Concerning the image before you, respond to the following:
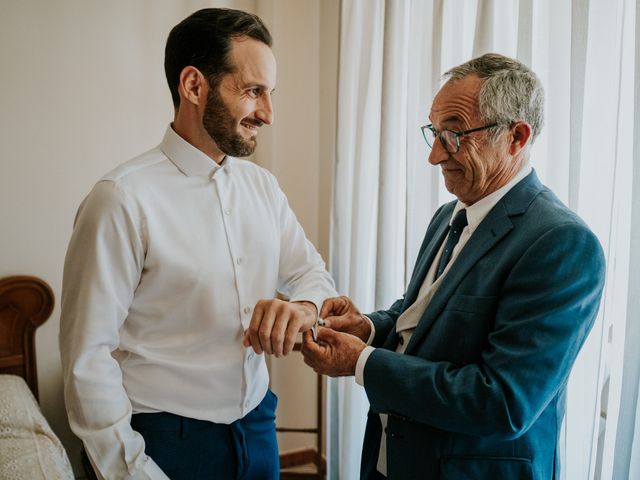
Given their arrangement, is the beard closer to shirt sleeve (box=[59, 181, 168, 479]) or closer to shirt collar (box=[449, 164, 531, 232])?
shirt sleeve (box=[59, 181, 168, 479])

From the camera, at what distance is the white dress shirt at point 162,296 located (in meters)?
1.09

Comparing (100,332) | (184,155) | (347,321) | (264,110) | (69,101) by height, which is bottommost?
(347,321)

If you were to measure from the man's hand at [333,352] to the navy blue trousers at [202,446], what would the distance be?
27 centimetres

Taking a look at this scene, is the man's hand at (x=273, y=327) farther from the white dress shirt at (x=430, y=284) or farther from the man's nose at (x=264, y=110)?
the man's nose at (x=264, y=110)

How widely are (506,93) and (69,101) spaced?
7.38ft

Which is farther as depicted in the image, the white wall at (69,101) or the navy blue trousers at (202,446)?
the white wall at (69,101)

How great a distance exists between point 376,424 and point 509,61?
3.14 feet

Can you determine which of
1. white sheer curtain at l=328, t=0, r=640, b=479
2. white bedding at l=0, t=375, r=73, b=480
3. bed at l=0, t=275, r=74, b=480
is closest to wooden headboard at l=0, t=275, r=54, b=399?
bed at l=0, t=275, r=74, b=480

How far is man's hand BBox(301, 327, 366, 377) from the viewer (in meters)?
1.22

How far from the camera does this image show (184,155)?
1.30 metres

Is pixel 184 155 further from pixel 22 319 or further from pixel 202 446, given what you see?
pixel 22 319

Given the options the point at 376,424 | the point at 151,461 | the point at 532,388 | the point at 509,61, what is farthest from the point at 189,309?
the point at 509,61

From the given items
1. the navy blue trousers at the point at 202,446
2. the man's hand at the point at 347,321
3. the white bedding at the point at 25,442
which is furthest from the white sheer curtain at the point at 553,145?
the white bedding at the point at 25,442

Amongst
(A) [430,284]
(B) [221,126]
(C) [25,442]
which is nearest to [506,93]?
(A) [430,284]
